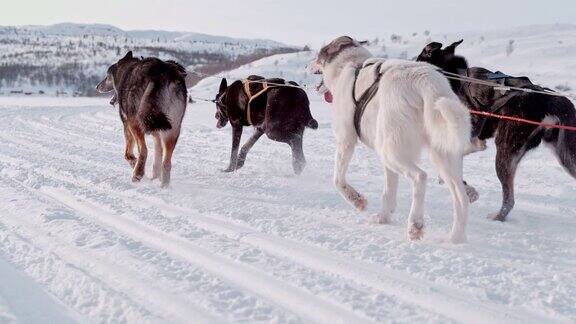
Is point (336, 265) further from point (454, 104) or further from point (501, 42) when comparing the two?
point (501, 42)

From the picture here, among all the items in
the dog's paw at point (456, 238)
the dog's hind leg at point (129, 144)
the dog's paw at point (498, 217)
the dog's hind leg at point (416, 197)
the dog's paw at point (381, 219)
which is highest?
the dog's hind leg at point (416, 197)

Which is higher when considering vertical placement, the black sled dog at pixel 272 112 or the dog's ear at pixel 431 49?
the dog's ear at pixel 431 49

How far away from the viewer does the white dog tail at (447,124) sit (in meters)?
3.43

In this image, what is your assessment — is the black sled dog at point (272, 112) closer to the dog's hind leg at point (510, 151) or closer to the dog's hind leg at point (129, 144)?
the dog's hind leg at point (129, 144)

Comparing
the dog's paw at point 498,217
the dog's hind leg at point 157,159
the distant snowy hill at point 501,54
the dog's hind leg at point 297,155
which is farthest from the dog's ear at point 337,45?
the distant snowy hill at point 501,54

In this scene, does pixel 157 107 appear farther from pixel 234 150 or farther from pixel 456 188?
pixel 456 188

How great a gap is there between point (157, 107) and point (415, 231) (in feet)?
10.0

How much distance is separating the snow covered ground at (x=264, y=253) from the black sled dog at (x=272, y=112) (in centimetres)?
48

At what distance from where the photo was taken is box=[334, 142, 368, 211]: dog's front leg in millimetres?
4457

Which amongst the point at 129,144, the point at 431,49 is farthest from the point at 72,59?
the point at 431,49

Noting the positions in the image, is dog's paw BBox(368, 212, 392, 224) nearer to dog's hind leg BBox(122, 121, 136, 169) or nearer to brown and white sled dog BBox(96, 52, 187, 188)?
brown and white sled dog BBox(96, 52, 187, 188)

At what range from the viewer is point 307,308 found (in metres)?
2.68

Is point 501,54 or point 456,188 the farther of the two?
point 501,54

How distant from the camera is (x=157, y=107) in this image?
5.65 metres
